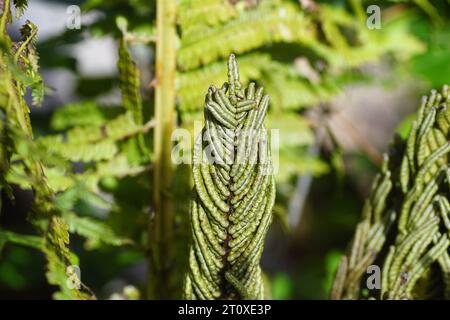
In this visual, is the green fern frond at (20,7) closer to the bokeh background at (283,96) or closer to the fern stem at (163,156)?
the bokeh background at (283,96)

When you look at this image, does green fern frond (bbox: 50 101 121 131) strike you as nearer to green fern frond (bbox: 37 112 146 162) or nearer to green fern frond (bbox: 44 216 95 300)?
green fern frond (bbox: 37 112 146 162)

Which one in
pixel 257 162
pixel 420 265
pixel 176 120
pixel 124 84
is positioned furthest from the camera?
pixel 176 120

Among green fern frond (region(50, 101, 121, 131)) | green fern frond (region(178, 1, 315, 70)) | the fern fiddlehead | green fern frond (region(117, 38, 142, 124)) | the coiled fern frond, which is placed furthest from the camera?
green fern frond (region(50, 101, 121, 131))

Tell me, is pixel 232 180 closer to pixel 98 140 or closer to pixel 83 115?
pixel 98 140

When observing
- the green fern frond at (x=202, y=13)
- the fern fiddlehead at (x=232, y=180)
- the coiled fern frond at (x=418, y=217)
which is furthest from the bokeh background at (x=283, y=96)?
the coiled fern frond at (x=418, y=217)

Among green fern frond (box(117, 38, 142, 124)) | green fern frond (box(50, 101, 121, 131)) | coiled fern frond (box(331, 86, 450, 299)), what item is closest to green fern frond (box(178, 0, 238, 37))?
green fern frond (box(117, 38, 142, 124))
